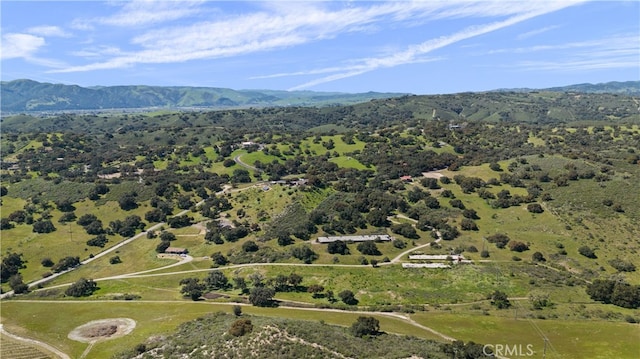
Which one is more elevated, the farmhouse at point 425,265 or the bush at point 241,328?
the bush at point 241,328

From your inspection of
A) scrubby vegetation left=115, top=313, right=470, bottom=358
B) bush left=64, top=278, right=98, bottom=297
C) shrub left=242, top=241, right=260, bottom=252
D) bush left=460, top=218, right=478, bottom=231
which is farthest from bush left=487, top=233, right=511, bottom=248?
bush left=64, top=278, right=98, bottom=297

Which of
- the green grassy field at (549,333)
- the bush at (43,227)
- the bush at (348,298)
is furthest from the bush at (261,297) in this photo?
the bush at (43,227)

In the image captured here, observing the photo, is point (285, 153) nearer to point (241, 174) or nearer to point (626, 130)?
point (241, 174)

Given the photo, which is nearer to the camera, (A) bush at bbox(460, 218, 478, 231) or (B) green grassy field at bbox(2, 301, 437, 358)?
(B) green grassy field at bbox(2, 301, 437, 358)

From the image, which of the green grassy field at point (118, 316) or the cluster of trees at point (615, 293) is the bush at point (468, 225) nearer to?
the cluster of trees at point (615, 293)

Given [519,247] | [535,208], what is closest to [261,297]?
[519,247]

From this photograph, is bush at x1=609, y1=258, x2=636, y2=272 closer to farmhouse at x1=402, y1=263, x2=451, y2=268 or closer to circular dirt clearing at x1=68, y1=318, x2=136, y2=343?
farmhouse at x1=402, y1=263, x2=451, y2=268

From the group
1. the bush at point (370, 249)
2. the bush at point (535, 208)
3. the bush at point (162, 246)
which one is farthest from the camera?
the bush at point (535, 208)

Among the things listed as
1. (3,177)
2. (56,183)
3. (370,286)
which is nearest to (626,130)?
(370,286)
